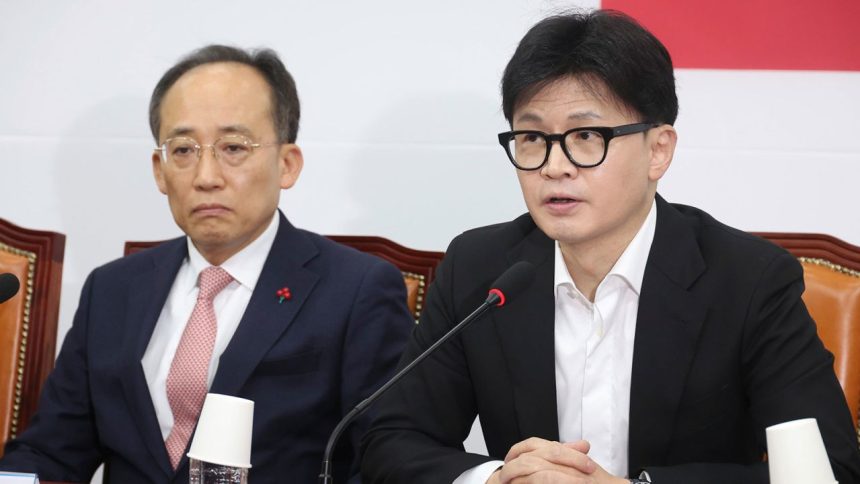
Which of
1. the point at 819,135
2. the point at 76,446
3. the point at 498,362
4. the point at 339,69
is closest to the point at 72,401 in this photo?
the point at 76,446

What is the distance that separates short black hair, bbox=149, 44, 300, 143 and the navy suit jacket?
26cm

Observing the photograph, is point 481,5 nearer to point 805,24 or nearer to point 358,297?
point 805,24

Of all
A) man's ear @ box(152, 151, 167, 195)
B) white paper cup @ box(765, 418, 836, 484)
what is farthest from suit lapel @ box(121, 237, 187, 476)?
white paper cup @ box(765, 418, 836, 484)

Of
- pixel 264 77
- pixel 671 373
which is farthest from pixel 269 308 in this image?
pixel 671 373

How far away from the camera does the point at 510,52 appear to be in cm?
298

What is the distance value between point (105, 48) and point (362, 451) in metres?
1.68

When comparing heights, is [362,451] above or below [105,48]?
below

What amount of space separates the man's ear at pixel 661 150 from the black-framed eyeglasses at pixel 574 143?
0.19 feet

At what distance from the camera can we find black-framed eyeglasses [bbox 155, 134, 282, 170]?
94.9 inches

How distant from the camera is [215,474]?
159 cm

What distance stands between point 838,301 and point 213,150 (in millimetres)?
1405

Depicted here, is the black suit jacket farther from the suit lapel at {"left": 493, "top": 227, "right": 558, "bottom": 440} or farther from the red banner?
the red banner

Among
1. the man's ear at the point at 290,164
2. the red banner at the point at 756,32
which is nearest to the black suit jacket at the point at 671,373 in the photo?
the man's ear at the point at 290,164

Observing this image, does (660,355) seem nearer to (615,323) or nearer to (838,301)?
(615,323)
